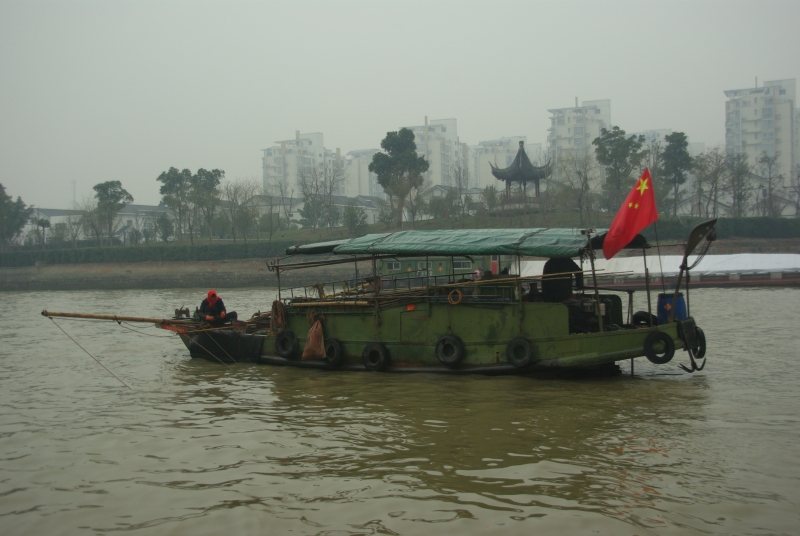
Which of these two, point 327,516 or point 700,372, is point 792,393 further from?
point 327,516

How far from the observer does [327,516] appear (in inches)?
233

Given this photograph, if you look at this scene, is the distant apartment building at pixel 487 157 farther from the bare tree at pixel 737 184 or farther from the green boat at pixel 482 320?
the green boat at pixel 482 320

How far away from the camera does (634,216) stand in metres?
10.1

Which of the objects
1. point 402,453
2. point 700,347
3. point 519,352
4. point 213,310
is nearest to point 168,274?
point 213,310

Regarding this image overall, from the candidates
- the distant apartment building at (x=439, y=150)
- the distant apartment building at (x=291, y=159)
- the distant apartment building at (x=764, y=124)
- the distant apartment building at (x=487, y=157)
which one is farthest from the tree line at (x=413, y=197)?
the distant apartment building at (x=487, y=157)

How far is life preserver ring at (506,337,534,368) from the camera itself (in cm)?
1063

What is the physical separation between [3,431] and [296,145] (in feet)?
385

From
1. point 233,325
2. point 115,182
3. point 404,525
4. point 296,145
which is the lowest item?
point 404,525

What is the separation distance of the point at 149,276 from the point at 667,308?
156 feet

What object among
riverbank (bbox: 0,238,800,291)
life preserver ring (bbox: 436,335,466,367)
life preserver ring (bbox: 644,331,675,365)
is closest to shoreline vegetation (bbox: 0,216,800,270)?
riverbank (bbox: 0,238,800,291)

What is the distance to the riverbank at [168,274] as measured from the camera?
4669 centimetres

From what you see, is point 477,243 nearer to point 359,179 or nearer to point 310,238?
point 310,238

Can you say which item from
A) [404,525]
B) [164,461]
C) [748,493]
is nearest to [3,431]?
[164,461]

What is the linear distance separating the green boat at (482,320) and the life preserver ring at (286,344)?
19 millimetres
